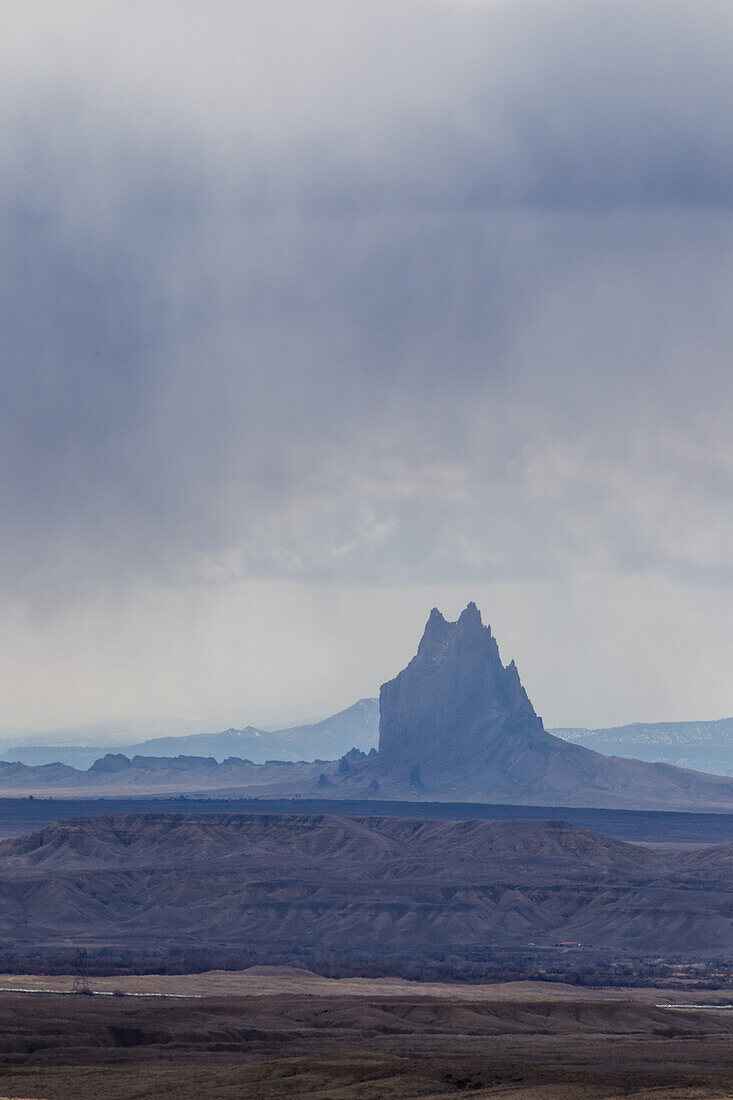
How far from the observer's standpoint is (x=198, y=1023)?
Result: 154 metres

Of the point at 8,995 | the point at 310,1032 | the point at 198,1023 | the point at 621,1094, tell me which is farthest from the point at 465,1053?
the point at 8,995

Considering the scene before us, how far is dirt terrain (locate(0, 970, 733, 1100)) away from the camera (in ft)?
367

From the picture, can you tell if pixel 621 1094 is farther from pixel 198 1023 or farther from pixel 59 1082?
pixel 198 1023

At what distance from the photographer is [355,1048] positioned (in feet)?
470

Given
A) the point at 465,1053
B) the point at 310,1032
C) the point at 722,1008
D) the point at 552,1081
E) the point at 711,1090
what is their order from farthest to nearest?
the point at 722,1008
the point at 310,1032
the point at 465,1053
the point at 552,1081
the point at 711,1090

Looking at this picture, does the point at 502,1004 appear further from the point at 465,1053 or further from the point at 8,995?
the point at 8,995

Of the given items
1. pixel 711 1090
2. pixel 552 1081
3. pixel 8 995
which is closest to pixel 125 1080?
pixel 552 1081

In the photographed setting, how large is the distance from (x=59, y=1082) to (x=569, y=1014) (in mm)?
68971

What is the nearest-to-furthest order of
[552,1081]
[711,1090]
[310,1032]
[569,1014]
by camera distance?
[711,1090]
[552,1081]
[310,1032]
[569,1014]

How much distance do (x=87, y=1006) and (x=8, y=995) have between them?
69.6ft

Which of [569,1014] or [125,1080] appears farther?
[569,1014]

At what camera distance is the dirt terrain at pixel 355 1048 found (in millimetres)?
111812

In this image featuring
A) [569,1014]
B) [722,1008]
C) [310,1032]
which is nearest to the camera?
[310,1032]

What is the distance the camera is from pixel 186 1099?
110 metres
